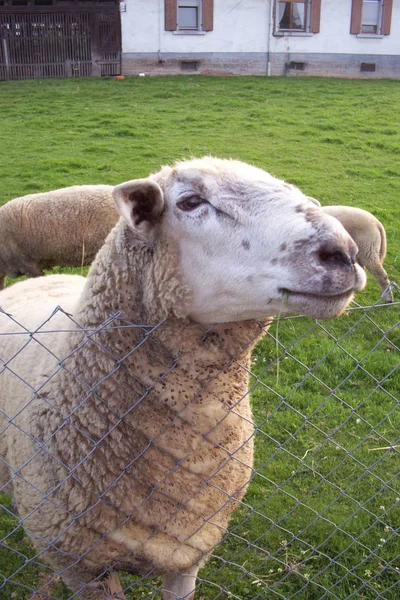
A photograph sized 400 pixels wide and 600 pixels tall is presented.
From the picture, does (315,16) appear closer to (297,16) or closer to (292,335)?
(297,16)

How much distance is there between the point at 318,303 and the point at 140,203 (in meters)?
0.72

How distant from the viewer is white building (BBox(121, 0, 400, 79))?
19.2 meters

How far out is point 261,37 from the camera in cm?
1959

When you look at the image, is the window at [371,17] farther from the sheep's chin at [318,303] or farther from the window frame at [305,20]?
the sheep's chin at [318,303]

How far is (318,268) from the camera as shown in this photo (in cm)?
180

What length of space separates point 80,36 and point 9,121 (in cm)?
749

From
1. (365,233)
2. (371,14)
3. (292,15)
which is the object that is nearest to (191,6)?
(292,15)

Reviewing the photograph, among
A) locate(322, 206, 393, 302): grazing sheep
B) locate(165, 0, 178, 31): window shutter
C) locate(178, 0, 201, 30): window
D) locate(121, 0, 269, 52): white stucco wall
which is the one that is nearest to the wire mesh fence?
locate(322, 206, 393, 302): grazing sheep

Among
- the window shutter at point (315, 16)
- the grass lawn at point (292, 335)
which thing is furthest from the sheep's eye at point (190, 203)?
the window shutter at point (315, 16)

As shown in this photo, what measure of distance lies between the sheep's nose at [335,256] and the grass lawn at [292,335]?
0.38m

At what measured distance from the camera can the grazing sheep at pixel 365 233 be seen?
266cm

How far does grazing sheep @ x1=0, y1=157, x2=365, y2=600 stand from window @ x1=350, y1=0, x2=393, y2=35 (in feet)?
67.8

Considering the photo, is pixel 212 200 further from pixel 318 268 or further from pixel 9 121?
pixel 9 121

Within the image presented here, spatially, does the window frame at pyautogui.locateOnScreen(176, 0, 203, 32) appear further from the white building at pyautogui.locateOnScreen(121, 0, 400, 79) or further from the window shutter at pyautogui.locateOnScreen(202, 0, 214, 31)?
the window shutter at pyautogui.locateOnScreen(202, 0, 214, 31)
